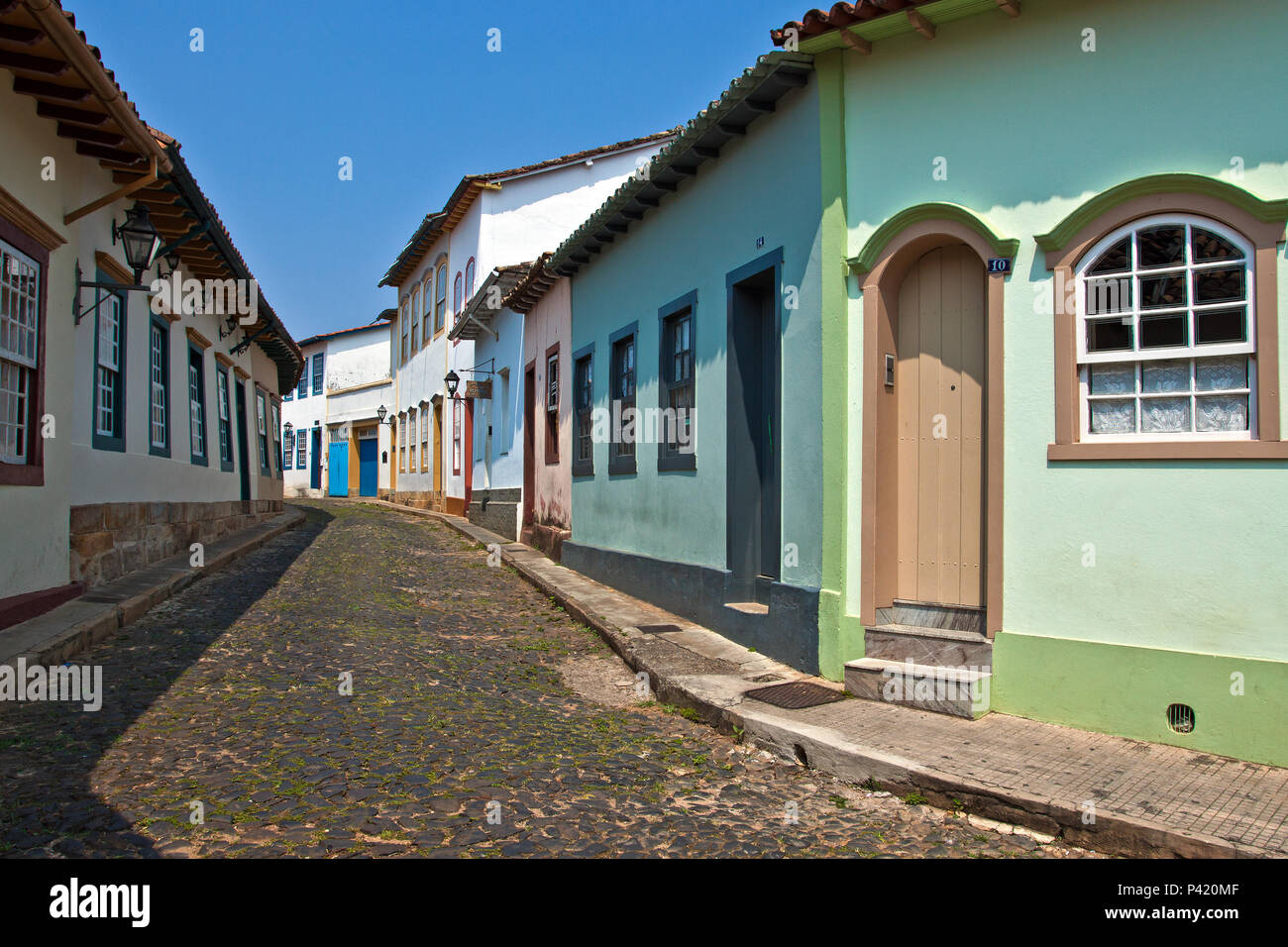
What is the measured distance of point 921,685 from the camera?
5750 millimetres

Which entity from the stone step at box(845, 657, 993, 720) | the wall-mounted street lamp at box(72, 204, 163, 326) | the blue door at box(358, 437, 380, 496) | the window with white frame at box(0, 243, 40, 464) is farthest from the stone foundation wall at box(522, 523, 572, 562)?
the blue door at box(358, 437, 380, 496)

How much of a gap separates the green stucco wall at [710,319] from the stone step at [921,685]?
89 cm

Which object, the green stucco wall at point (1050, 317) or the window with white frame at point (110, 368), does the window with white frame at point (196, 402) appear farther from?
the green stucco wall at point (1050, 317)

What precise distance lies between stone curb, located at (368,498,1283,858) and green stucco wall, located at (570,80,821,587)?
129 cm

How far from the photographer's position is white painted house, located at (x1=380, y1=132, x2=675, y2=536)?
18.0 m

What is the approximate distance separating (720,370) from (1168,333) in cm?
391

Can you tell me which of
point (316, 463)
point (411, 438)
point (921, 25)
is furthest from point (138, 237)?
point (316, 463)

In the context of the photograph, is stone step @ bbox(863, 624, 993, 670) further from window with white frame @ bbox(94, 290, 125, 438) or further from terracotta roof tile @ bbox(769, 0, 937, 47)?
window with white frame @ bbox(94, 290, 125, 438)

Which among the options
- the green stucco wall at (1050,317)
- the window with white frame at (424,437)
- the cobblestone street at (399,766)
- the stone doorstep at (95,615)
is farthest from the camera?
the window with white frame at (424,437)

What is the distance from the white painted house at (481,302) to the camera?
18016mm

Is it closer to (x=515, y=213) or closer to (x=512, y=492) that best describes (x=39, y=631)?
(x=512, y=492)

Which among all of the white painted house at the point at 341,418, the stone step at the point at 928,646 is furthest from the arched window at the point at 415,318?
the stone step at the point at 928,646

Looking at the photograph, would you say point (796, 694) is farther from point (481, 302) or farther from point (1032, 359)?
point (481, 302)
